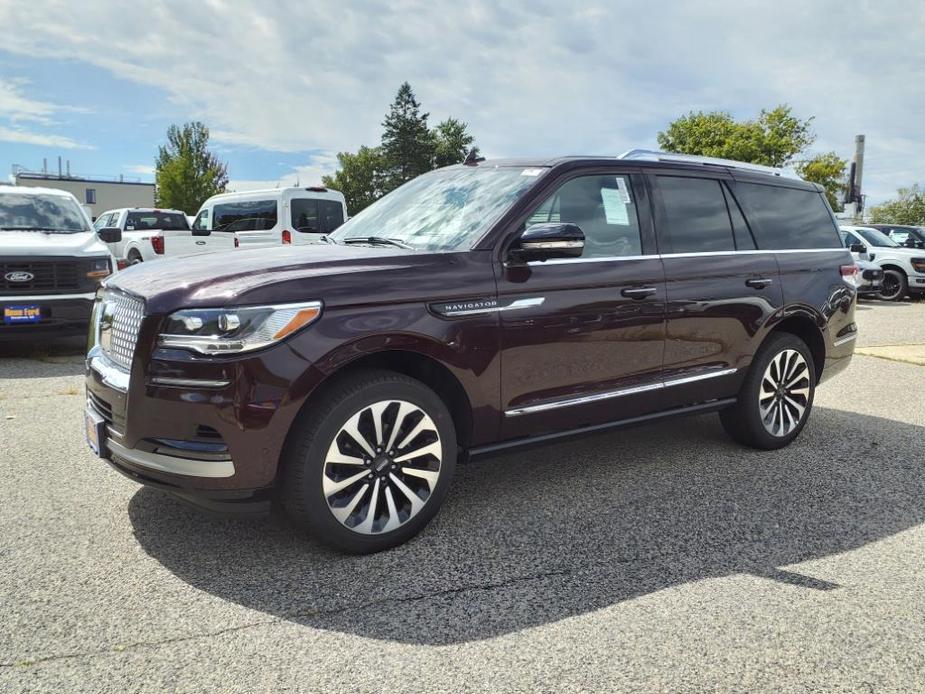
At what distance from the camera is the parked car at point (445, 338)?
3.03 meters

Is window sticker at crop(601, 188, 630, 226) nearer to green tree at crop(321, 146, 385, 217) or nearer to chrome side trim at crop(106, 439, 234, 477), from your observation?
chrome side trim at crop(106, 439, 234, 477)

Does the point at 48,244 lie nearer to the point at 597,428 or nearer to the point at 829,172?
the point at 597,428

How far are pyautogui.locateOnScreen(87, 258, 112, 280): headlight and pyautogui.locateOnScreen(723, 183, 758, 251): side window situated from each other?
21.2 ft

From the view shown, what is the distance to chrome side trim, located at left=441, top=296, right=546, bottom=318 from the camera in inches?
136

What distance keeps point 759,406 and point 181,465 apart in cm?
355

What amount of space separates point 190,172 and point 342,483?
183 ft

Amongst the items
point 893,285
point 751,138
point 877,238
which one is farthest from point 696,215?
point 751,138

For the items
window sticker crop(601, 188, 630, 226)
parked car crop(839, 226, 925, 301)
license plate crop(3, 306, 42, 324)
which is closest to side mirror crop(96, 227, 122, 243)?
license plate crop(3, 306, 42, 324)

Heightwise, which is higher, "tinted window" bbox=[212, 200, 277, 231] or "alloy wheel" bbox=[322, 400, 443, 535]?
"tinted window" bbox=[212, 200, 277, 231]

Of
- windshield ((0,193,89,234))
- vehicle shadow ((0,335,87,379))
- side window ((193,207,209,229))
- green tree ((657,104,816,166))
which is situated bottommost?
vehicle shadow ((0,335,87,379))

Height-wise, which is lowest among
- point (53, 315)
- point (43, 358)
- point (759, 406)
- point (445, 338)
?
point (43, 358)

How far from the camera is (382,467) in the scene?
10.9 ft

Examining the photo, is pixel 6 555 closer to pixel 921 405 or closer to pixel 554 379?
pixel 554 379

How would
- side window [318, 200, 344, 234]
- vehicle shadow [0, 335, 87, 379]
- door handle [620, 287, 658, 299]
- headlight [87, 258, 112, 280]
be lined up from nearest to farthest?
door handle [620, 287, 658, 299]
vehicle shadow [0, 335, 87, 379]
headlight [87, 258, 112, 280]
side window [318, 200, 344, 234]
